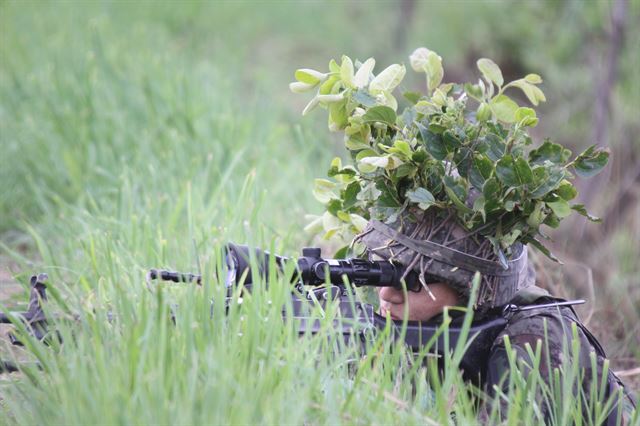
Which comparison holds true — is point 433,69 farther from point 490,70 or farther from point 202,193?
point 202,193

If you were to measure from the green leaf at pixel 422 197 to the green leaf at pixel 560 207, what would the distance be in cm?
38

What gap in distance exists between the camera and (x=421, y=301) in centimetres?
307

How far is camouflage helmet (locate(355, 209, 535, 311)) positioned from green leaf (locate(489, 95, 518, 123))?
0.37 meters

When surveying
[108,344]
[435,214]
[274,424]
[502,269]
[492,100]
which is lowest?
[274,424]

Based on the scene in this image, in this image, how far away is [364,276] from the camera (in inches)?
115

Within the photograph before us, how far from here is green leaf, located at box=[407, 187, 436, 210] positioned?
292cm

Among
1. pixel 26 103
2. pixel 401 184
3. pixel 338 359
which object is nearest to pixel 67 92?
pixel 26 103

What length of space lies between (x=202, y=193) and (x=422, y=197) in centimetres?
226

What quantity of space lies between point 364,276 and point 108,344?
849 millimetres

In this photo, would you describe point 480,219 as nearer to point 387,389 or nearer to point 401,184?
point 401,184

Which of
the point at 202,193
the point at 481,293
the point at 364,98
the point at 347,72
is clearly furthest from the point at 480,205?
the point at 202,193

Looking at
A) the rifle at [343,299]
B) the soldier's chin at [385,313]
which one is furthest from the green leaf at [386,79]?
the soldier's chin at [385,313]

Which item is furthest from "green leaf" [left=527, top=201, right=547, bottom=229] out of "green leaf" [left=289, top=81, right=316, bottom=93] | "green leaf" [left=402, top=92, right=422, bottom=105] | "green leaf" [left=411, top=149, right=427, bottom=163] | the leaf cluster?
"green leaf" [left=289, top=81, right=316, bottom=93]

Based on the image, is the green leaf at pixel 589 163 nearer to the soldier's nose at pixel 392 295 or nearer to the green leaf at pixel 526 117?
the green leaf at pixel 526 117
